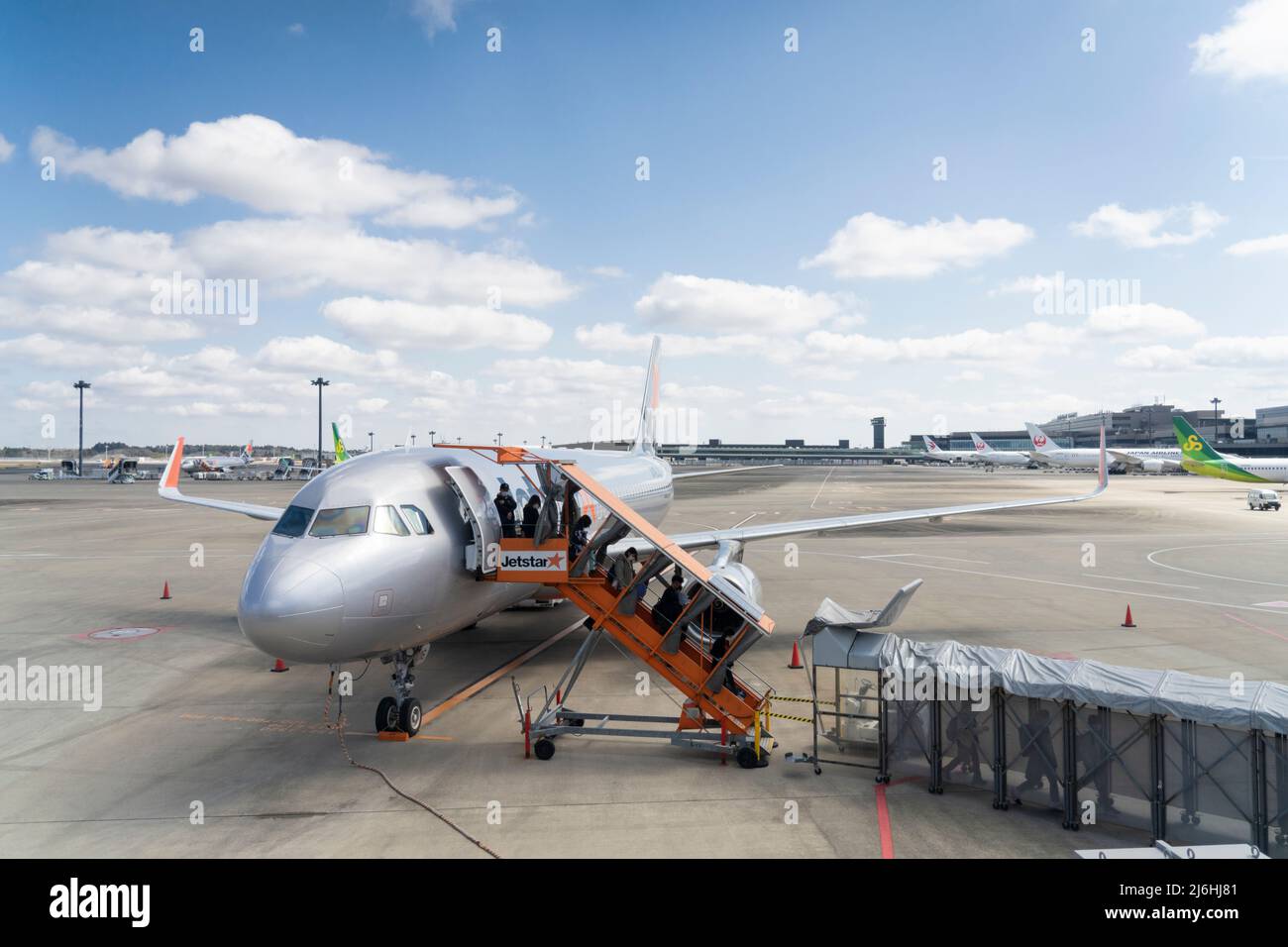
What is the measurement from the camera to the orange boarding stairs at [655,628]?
39.5ft

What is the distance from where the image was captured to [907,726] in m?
11.4

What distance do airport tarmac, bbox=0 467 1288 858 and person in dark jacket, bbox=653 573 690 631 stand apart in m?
2.05

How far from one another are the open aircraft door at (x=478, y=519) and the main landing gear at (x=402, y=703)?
1761mm

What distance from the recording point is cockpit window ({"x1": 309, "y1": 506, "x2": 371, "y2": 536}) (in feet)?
39.2

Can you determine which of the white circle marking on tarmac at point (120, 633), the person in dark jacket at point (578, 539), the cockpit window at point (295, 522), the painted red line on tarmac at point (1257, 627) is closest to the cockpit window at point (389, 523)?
the cockpit window at point (295, 522)

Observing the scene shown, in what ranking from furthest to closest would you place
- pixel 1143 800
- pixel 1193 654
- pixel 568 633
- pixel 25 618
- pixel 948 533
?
pixel 948 533
pixel 25 618
pixel 568 633
pixel 1193 654
pixel 1143 800

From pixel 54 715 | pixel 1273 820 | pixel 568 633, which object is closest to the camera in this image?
pixel 1273 820

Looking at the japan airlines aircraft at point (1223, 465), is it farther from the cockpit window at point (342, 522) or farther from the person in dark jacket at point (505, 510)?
the cockpit window at point (342, 522)

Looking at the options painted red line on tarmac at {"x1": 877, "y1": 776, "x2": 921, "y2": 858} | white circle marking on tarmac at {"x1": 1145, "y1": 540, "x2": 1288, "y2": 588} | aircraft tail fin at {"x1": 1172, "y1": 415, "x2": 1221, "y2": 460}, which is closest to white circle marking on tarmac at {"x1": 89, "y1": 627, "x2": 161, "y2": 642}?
painted red line on tarmac at {"x1": 877, "y1": 776, "x2": 921, "y2": 858}

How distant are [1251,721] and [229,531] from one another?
5159cm

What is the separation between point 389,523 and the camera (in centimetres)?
1233

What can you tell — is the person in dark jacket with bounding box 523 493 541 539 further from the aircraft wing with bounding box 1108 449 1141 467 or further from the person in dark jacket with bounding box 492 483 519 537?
the aircraft wing with bounding box 1108 449 1141 467
